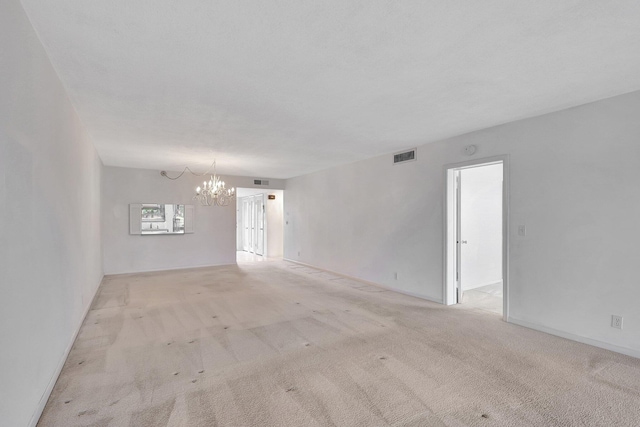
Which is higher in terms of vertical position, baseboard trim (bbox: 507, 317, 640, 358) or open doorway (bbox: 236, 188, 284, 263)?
open doorway (bbox: 236, 188, 284, 263)

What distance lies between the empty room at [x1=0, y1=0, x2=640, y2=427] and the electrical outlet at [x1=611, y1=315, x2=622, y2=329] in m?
0.01

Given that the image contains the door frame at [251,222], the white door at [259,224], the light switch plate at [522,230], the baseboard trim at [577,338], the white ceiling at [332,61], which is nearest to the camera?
the white ceiling at [332,61]

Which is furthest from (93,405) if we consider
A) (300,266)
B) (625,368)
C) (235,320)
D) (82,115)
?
(300,266)

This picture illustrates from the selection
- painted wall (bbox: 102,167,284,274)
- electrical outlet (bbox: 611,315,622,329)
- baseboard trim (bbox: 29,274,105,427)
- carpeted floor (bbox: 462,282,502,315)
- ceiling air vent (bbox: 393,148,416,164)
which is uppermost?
ceiling air vent (bbox: 393,148,416,164)

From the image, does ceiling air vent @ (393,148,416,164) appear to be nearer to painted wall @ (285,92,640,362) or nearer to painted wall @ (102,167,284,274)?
painted wall @ (285,92,640,362)

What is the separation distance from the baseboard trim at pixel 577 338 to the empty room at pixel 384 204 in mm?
25

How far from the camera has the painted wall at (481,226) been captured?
5359 mm

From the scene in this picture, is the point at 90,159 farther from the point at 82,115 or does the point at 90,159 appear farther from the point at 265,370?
the point at 265,370

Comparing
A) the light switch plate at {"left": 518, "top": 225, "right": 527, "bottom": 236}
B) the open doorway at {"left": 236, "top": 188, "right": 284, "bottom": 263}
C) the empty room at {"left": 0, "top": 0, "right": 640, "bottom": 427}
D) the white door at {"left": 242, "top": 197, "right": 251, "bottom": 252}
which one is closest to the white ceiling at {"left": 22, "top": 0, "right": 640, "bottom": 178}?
the empty room at {"left": 0, "top": 0, "right": 640, "bottom": 427}

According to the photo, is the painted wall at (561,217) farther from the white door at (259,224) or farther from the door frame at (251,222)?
the white door at (259,224)

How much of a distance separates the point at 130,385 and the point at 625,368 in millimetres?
4222

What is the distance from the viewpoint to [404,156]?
210 inches

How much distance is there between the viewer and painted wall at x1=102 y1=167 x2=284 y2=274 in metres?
7.10

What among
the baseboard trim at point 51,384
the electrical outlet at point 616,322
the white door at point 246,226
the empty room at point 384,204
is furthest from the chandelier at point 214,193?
the electrical outlet at point 616,322
